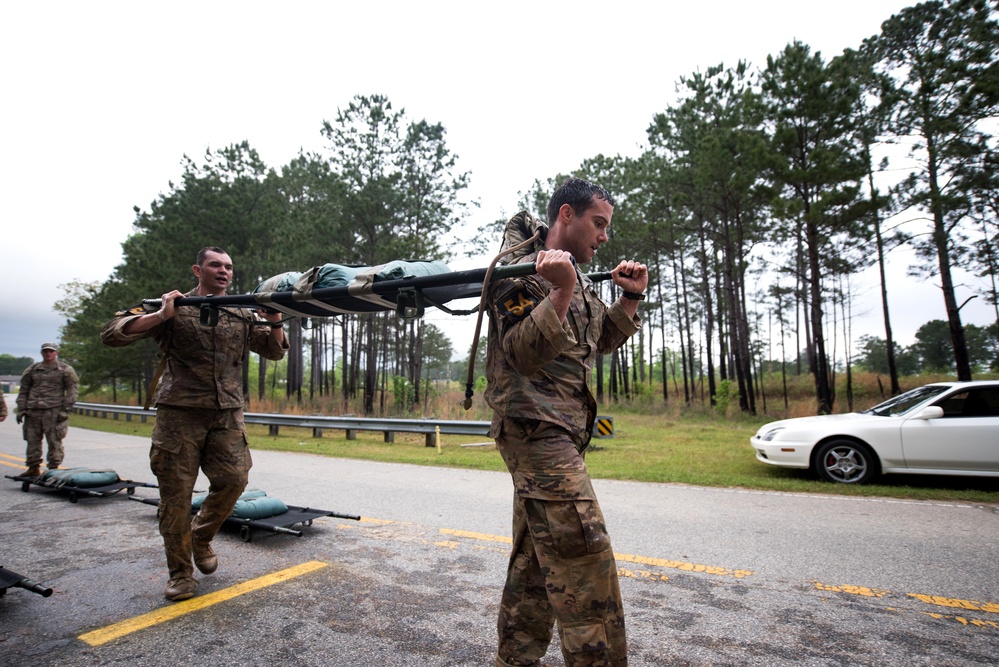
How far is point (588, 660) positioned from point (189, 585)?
2.90 meters

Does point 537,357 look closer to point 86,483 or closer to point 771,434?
point 86,483

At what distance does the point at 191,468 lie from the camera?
3730 mm

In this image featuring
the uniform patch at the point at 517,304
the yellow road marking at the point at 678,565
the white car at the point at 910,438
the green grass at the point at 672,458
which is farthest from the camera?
the green grass at the point at 672,458

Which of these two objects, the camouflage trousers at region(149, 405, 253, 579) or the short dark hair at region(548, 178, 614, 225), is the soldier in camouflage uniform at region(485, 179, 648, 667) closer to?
the short dark hair at region(548, 178, 614, 225)

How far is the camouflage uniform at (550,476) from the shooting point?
1.86 m

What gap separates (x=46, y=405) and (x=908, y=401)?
13365 millimetres

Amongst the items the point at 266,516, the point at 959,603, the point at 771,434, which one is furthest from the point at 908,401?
the point at 266,516

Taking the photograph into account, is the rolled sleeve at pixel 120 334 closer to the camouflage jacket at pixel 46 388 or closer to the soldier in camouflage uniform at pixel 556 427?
the soldier in camouflage uniform at pixel 556 427

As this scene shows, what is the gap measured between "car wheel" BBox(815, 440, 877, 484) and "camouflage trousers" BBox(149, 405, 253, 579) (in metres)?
7.34

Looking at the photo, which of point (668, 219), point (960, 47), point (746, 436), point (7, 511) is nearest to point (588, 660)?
point (7, 511)

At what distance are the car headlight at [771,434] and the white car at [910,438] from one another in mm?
138

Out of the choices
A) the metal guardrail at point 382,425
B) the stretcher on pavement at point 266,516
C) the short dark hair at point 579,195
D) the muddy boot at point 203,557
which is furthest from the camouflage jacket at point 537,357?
the metal guardrail at point 382,425

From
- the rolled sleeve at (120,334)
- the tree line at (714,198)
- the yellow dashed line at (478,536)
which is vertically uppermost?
the tree line at (714,198)

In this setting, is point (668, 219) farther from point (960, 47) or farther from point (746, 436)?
point (746, 436)
